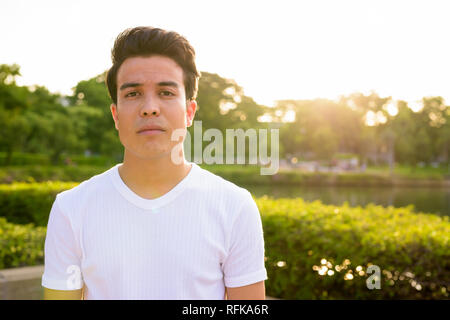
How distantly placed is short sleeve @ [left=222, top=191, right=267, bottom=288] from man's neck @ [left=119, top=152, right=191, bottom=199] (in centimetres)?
27

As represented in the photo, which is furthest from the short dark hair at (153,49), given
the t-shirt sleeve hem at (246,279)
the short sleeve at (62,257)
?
the t-shirt sleeve hem at (246,279)

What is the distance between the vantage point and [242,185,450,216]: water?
88.4 ft

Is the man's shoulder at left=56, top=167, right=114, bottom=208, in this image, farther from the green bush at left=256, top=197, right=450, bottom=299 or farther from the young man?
the green bush at left=256, top=197, right=450, bottom=299

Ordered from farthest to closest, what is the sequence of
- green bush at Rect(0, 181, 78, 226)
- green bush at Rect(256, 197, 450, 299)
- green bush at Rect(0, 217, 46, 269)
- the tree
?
the tree < green bush at Rect(0, 181, 78, 226) < green bush at Rect(0, 217, 46, 269) < green bush at Rect(256, 197, 450, 299)

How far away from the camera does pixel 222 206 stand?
162 centimetres

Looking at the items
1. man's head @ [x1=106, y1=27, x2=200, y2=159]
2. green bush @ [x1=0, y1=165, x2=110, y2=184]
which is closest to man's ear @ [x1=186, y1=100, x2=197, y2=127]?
man's head @ [x1=106, y1=27, x2=200, y2=159]

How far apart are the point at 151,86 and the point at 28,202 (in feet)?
28.8

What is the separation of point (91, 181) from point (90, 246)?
252 millimetres

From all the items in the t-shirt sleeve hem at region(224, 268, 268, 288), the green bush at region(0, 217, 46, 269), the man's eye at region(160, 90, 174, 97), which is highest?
the man's eye at region(160, 90, 174, 97)

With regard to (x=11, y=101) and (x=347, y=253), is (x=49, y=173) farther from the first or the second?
(x=347, y=253)
